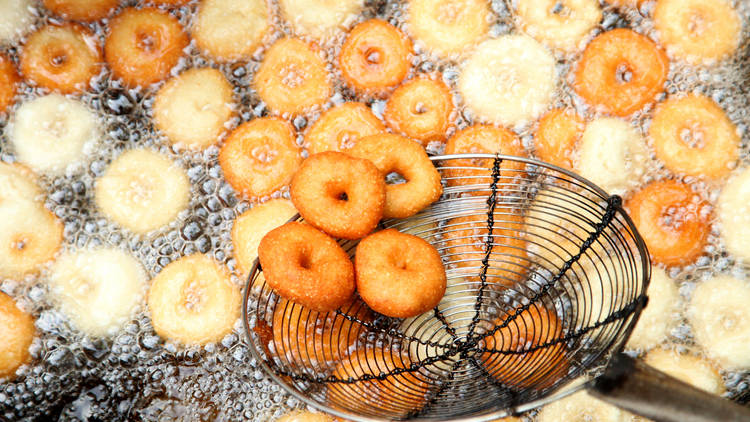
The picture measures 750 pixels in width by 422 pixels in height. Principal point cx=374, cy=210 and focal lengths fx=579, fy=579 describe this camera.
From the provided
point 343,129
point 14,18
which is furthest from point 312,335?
point 14,18

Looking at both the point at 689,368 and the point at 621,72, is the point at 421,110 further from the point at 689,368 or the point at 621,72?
the point at 689,368

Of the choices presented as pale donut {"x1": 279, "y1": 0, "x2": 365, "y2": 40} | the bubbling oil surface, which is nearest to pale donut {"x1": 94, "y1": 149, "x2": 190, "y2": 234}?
the bubbling oil surface

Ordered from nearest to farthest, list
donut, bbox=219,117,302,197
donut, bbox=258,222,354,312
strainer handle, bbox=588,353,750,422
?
strainer handle, bbox=588,353,750,422, donut, bbox=258,222,354,312, donut, bbox=219,117,302,197

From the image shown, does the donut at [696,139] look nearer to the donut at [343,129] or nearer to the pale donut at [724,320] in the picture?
the pale donut at [724,320]

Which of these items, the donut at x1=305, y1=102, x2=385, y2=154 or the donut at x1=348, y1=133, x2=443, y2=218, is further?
the donut at x1=305, y1=102, x2=385, y2=154

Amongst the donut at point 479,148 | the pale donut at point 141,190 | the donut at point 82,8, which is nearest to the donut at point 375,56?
the donut at point 479,148

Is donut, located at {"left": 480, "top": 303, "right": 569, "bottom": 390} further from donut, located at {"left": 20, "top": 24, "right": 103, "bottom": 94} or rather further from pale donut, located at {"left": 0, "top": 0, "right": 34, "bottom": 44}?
pale donut, located at {"left": 0, "top": 0, "right": 34, "bottom": 44}
